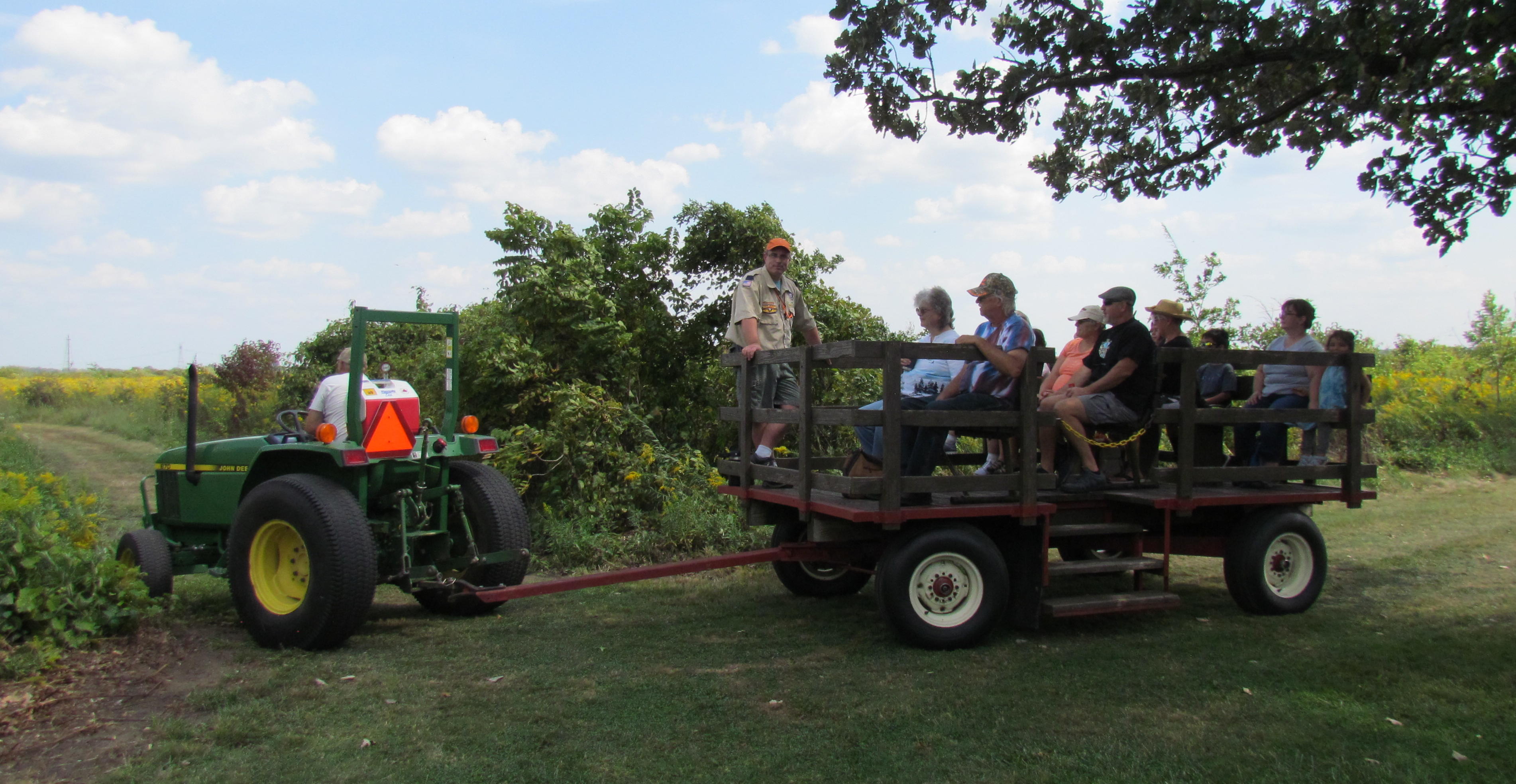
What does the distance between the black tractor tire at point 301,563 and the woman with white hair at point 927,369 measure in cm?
278

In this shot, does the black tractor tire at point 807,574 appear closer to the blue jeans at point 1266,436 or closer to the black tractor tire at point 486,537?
the black tractor tire at point 486,537

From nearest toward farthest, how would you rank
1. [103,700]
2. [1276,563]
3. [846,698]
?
[103,700], [846,698], [1276,563]

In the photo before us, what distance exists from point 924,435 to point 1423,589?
3.99 meters

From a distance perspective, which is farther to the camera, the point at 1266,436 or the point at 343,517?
the point at 1266,436

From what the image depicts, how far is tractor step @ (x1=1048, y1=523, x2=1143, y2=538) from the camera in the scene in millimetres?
6223

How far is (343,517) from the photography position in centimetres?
553

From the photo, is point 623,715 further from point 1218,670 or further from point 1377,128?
point 1377,128

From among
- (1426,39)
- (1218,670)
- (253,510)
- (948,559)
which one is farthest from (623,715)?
(1426,39)

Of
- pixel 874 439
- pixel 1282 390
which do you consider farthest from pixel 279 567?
pixel 1282 390

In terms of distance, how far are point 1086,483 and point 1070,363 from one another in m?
1.21

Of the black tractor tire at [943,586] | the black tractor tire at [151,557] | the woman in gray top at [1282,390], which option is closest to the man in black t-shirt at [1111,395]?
the black tractor tire at [943,586]

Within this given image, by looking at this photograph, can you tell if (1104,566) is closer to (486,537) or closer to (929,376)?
(929,376)

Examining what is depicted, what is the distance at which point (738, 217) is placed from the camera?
32.5 ft

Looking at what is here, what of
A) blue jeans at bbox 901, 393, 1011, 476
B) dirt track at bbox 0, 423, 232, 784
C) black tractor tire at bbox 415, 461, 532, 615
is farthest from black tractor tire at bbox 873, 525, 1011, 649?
dirt track at bbox 0, 423, 232, 784
